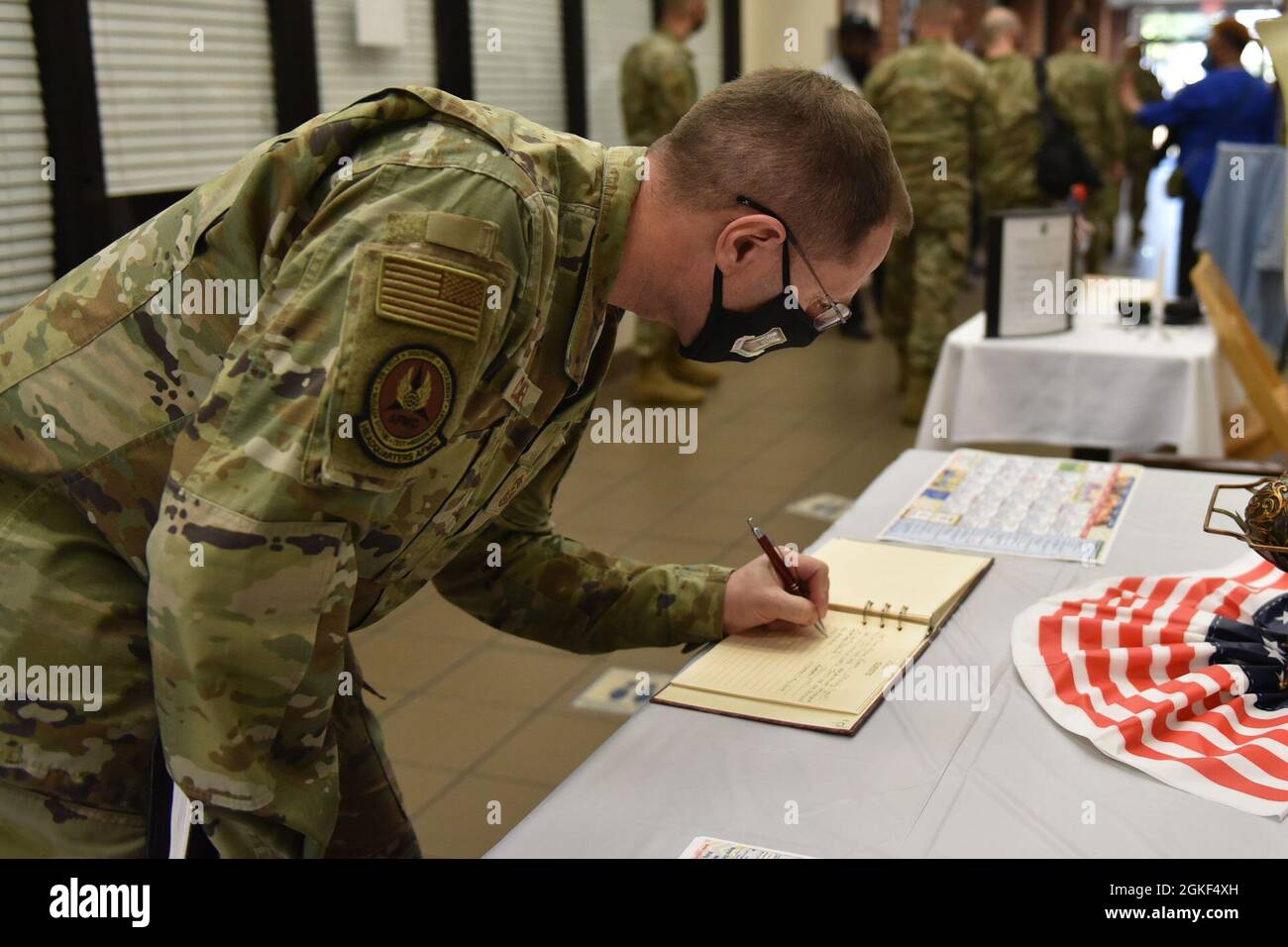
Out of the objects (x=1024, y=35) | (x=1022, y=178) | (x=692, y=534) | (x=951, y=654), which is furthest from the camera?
(x=1024, y=35)

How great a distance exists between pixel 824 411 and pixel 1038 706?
4.06 meters

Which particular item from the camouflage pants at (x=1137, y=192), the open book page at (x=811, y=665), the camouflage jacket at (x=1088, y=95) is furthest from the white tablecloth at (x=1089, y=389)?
the camouflage pants at (x=1137, y=192)

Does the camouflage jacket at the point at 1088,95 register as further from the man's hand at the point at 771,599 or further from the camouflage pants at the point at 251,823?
the camouflage pants at the point at 251,823

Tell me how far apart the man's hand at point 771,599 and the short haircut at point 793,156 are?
40cm

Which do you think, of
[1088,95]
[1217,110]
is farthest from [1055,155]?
[1088,95]

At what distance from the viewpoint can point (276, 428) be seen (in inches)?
35.0

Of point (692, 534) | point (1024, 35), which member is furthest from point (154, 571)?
point (1024, 35)

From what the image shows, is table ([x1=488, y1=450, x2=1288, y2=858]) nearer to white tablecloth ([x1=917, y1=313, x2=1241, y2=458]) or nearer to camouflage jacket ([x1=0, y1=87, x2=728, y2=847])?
camouflage jacket ([x1=0, y1=87, x2=728, y2=847])

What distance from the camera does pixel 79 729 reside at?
1093mm

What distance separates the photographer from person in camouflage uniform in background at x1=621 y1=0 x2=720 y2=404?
519cm

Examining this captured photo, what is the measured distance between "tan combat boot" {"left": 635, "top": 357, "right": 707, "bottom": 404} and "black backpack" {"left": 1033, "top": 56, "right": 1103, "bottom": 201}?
72.5 inches

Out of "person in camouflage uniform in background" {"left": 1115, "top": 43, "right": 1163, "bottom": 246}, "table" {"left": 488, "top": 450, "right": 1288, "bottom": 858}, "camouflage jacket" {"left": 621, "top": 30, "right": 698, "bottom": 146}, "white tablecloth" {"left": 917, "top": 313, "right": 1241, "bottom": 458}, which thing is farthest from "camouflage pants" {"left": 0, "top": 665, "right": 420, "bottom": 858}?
"person in camouflage uniform in background" {"left": 1115, "top": 43, "right": 1163, "bottom": 246}

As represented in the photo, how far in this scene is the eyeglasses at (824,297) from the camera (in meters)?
1.07
